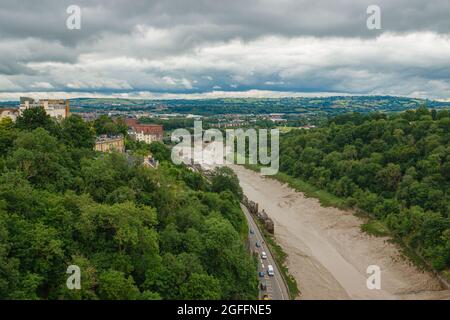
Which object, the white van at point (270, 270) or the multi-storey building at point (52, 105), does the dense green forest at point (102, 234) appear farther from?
the multi-storey building at point (52, 105)

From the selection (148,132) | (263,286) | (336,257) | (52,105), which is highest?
(52,105)

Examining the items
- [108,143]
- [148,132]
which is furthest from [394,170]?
[148,132]

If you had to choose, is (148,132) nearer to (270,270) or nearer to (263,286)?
(270,270)

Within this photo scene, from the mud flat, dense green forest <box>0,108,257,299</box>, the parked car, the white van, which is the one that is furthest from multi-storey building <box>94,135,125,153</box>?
the parked car

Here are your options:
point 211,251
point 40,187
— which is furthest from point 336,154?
point 40,187

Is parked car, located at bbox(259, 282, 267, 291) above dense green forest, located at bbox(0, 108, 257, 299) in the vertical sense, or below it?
below

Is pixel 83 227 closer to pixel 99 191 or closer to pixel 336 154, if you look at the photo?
pixel 99 191

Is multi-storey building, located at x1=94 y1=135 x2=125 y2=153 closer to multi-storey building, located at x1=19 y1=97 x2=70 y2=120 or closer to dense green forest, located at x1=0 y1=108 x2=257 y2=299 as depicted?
multi-storey building, located at x1=19 y1=97 x2=70 y2=120
